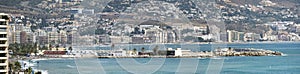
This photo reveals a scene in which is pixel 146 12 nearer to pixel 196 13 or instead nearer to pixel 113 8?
pixel 113 8

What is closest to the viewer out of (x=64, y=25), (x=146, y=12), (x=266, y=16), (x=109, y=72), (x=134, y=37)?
(x=109, y=72)

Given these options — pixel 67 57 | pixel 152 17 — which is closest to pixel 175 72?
pixel 67 57

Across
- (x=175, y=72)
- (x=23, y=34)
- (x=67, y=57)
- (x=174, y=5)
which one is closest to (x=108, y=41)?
(x=23, y=34)

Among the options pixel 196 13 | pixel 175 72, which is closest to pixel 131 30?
pixel 196 13

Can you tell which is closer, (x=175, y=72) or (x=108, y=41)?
(x=175, y=72)

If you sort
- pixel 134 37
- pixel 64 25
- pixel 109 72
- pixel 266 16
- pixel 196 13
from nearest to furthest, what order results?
1. pixel 109 72
2. pixel 134 37
3. pixel 64 25
4. pixel 196 13
5. pixel 266 16

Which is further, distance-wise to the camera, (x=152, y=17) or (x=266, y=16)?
(x=266, y=16)

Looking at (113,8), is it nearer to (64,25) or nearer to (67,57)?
(64,25)

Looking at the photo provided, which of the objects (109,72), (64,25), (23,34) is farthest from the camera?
(64,25)

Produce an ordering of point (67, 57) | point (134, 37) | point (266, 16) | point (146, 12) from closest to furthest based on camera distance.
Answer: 1. point (67, 57)
2. point (134, 37)
3. point (146, 12)
4. point (266, 16)
